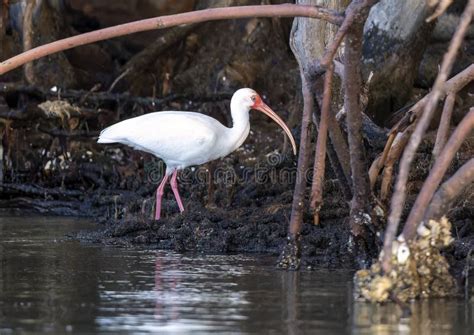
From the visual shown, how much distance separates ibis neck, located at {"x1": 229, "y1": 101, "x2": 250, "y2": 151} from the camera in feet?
45.7

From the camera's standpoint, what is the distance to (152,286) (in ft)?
29.0

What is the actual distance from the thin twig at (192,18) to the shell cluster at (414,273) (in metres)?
1.80

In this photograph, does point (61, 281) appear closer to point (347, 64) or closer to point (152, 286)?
point (152, 286)

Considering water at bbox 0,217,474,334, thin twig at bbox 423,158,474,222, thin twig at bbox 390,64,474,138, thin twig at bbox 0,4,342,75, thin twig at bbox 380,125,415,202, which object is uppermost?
thin twig at bbox 0,4,342,75

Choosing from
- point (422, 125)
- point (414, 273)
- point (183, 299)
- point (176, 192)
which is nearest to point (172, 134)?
point (176, 192)

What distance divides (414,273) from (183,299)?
5.06ft

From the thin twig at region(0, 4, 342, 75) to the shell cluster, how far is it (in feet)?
5.90

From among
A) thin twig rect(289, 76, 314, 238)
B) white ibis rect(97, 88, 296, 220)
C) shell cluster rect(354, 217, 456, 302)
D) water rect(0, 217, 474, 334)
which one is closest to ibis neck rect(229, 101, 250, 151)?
white ibis rect(97, 88, 296, 220)

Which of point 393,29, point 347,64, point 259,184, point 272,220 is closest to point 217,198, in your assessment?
point 259,184

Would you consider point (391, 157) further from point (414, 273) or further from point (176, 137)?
point (176, 137)

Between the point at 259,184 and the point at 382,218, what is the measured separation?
4469mm

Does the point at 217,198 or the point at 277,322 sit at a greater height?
the point at 217,198

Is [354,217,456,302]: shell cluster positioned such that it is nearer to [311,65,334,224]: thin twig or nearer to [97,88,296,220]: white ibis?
[311,65,334,224]: thin twig

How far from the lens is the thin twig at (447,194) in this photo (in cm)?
793
